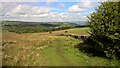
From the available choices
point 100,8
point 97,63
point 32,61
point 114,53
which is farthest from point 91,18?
point 32,61

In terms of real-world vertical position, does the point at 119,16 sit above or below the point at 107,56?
above

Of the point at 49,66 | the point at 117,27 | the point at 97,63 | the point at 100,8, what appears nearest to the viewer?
the point at 49,66

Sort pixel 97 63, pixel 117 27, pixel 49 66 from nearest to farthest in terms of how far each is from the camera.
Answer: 1. pixel 49 66
2. pixel 97 63
3. pixel 117 27

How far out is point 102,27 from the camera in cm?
3023

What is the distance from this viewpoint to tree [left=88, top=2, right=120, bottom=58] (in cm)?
2952

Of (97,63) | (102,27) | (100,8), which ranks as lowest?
(97,63)

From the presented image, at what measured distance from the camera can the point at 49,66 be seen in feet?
82.2

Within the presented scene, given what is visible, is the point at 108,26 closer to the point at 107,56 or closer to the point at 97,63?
the point at 107,56

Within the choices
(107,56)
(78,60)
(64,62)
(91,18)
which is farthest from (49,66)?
(91,18)

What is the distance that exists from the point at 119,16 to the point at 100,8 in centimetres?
332

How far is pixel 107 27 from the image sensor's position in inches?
1194

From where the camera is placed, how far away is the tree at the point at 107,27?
29516mm

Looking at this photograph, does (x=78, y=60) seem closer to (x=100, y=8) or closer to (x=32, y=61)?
(x=32, y=61)

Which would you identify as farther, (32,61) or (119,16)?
(119,16)
